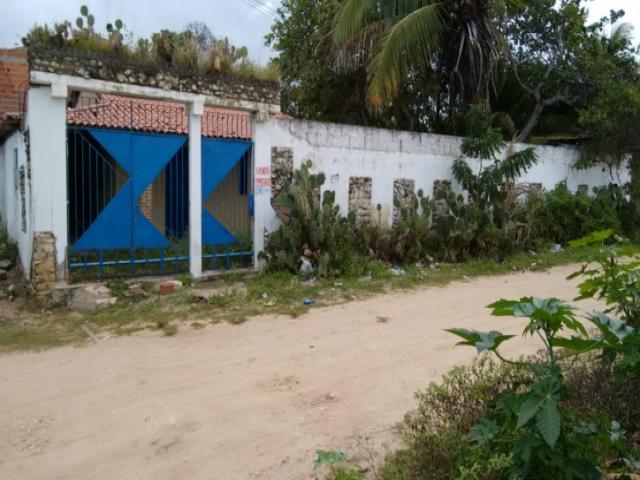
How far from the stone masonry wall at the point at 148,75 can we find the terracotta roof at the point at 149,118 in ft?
4.81

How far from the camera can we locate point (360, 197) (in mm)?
9633

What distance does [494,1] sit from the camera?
10.6 metres

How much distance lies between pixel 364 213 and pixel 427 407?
22.7 feet

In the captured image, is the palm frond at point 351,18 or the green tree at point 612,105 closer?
the palm frond at point 351,18

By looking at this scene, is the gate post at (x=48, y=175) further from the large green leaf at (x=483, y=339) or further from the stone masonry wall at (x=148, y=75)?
the large green leaf at (x=483, y=339)

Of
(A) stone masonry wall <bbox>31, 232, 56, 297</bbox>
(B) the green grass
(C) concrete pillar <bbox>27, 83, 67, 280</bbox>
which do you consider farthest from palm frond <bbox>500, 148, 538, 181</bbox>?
(A) stone masonry wall <bbox>31, 232, 56, 297</bbox>

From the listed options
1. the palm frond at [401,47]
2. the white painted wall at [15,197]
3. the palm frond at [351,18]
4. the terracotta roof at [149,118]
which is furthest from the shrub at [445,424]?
the palm frond at [351,18]

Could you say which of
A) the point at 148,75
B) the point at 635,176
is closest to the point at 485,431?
the point at 148,75

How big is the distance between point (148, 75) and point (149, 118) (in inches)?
130

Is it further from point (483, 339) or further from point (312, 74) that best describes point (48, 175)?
point (312, 74)

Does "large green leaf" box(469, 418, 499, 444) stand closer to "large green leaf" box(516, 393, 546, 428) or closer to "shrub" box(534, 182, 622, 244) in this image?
"large green leaf" box(516, 393, 546, 428)

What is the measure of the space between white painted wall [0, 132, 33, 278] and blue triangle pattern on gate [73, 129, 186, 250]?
867 millimetres

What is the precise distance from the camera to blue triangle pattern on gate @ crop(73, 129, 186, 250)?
7020mm

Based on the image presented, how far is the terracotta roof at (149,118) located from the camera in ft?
32.2
